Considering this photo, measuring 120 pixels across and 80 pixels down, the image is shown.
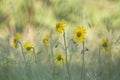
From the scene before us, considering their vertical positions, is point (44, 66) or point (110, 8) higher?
point (110, 8)

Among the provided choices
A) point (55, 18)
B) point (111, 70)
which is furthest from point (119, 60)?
point (55, 18)

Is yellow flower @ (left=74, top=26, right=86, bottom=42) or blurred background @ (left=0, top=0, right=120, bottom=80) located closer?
yellow flower @ (left=74, top=26, right=86, bottom=42)

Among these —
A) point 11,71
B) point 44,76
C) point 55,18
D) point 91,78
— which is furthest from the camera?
point 55,18

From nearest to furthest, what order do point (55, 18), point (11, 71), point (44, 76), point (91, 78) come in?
point (91, 78)
point (44, 76)
point (11, 71)
point (55, 18)

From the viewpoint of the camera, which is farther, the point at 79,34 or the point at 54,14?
the point at 54,14

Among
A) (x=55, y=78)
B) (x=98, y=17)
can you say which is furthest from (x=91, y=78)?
(x=98, y=17)

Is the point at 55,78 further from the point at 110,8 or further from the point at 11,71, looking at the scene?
the point at 110,8

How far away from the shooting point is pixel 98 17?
530 centimetres

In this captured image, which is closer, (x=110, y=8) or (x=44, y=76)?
(x=44, y=76)

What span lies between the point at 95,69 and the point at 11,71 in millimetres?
640

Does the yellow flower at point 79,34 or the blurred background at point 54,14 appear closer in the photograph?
the yellow flower at point 79,34

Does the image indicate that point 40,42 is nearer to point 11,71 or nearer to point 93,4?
point 11,71

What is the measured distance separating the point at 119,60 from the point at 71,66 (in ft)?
1.26

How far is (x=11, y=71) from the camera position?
2.89 meters
